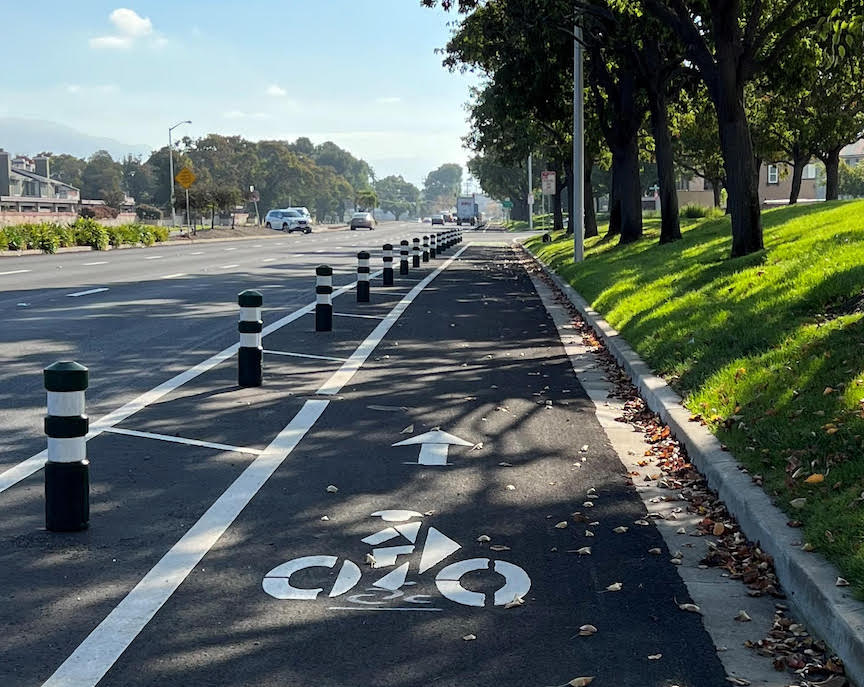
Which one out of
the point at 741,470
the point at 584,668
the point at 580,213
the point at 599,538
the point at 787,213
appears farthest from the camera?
the point at 787,213

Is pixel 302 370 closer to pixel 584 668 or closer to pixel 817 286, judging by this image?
pixel 817 286

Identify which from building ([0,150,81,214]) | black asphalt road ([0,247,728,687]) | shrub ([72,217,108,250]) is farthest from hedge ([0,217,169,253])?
building ([0,150,81,214])

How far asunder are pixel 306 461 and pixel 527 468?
4.93 feet

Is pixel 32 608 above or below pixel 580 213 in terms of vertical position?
below

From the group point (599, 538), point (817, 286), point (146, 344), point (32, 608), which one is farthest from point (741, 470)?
point (146, 344)

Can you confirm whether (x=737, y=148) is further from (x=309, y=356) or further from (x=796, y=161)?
(x=796, y=161)

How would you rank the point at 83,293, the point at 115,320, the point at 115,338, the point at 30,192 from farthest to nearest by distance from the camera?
1. the point at 30,192
2. the point at 83,293
3. the point at 115,320
4. the point at 115,338

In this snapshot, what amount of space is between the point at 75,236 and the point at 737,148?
119ft

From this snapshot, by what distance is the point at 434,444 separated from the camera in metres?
8.91

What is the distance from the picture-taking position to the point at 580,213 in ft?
93.4

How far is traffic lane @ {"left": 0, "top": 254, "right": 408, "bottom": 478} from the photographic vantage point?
400 inches

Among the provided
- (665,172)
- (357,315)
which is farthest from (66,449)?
(665,172)

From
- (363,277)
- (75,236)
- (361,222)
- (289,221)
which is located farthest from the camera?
(361,222)

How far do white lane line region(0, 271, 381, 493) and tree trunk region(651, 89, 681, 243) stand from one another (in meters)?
14.3
